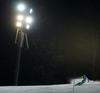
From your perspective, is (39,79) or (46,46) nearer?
(39,79)

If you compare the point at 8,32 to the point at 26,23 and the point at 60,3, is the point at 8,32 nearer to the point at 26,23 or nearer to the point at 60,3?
the point at 60,3

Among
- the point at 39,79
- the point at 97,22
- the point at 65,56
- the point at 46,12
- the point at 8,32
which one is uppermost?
the point at 46,12

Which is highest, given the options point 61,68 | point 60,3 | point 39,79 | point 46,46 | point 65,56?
point 60,3

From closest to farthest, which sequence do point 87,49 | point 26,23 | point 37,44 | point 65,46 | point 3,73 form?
point 26,23, point 3,73, point 37,44, point 87,49, point 65,46

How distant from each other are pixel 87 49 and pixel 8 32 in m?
11.7

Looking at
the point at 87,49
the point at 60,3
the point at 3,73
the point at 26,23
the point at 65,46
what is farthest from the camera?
the point at 60,3

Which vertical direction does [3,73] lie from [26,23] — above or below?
below

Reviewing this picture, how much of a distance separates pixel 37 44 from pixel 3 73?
5.77 metres

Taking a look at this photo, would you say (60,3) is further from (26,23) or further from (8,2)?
(26,23)

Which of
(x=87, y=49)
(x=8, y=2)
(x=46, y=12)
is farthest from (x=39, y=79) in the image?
(x=8, y=2)

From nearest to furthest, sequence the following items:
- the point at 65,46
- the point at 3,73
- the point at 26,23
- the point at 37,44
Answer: the point at 26,23 → the point at 3,73 → the point at 37,44 → the point at 65,46

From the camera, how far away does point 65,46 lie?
67.7ft

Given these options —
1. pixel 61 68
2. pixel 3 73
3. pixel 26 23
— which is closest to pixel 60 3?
pixel 61 68

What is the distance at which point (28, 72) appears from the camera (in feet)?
56.1
